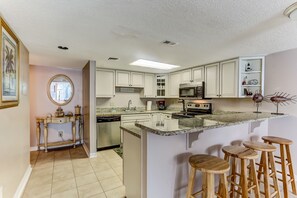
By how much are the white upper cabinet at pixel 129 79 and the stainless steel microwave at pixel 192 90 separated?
4.15 ft

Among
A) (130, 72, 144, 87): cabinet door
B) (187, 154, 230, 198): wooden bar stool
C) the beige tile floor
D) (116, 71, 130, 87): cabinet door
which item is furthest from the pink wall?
(187, 154, 230, 198): wooden bar stool

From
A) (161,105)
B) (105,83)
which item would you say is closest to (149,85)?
(161,105)

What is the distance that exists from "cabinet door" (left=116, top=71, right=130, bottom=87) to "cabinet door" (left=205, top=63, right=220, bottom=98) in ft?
7.20

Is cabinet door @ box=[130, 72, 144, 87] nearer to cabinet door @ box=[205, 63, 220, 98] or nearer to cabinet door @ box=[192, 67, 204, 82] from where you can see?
cabinet door @ box=[192, 67, 204, 82]

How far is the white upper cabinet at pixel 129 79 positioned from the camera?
422 centimetres

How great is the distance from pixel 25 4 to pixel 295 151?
4124mm

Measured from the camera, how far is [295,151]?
96.3 inches

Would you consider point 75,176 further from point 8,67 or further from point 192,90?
point 192,90

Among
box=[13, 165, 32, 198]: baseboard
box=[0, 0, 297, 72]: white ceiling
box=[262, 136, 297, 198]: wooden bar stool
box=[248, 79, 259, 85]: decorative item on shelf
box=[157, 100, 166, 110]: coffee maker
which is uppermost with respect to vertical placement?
box=[0, 0, 297, 72]: white ceiling

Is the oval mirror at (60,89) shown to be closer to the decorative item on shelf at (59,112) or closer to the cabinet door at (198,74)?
the decorative item on shelf at (59,112)

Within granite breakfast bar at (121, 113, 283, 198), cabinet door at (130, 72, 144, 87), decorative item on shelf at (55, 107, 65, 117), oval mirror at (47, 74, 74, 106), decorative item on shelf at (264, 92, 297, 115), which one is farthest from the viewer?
cabinet door at (130, 72, 144, 87)

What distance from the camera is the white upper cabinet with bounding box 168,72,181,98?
14.6 feet

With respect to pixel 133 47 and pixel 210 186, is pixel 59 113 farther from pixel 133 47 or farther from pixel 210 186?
pixel 210 186

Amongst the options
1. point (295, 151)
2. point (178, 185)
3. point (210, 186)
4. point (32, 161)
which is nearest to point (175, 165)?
point (178, 185)
